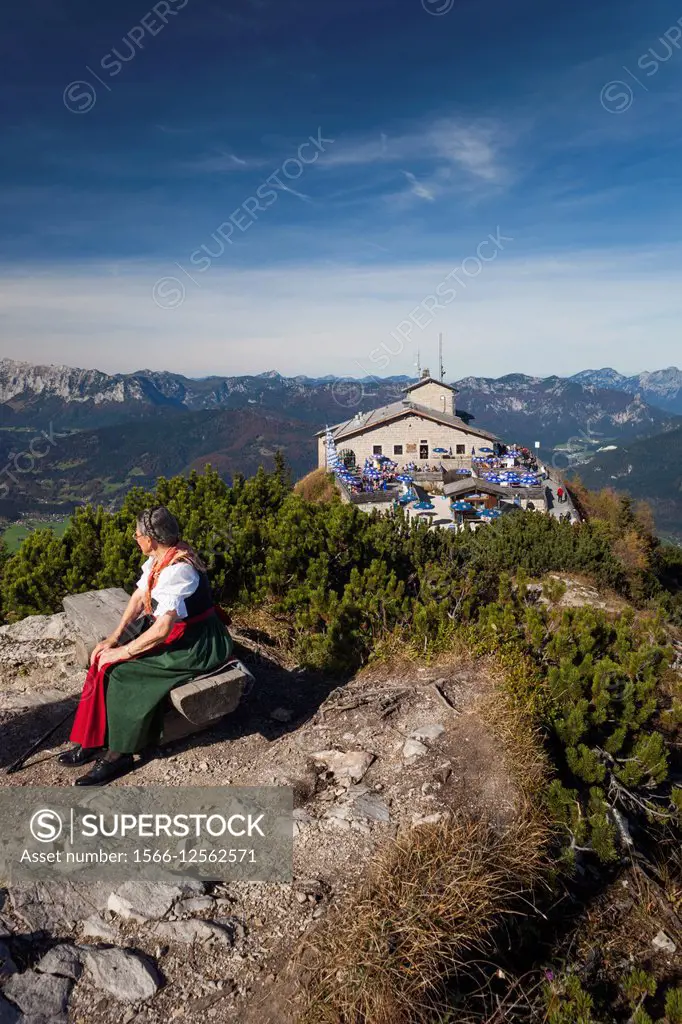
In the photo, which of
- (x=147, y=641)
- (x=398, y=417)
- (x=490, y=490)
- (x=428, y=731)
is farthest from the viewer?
(x=398, y=417)

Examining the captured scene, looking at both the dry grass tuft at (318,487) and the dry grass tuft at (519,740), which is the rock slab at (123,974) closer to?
the dry grass tuft at (519,740)

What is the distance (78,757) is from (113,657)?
3.01ft

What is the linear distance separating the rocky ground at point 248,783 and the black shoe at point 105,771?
0.33 ft

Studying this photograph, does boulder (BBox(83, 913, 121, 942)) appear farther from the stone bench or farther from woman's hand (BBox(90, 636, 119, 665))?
woman's hand (BBox(90, 636, 119, 665))

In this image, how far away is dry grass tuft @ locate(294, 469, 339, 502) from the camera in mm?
53094

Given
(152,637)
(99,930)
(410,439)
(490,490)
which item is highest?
(410,439)

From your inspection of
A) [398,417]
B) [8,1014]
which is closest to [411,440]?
[398,417]

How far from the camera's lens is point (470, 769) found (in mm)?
4812

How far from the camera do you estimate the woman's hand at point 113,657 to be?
4898 mm

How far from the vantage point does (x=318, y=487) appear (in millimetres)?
55938

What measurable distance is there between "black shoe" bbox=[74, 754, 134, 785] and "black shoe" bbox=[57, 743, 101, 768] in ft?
0.26

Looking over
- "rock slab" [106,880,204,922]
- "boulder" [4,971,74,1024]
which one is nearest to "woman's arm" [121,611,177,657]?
"rock slab" [106,880,204,922]

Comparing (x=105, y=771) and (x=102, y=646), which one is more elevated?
(x=102, y=646)

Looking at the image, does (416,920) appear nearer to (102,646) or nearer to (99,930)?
(99,930)
